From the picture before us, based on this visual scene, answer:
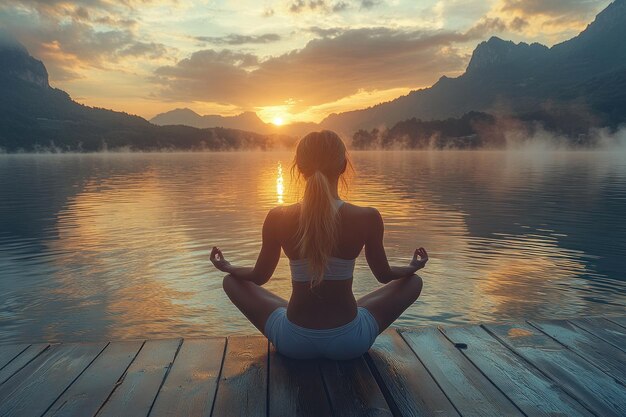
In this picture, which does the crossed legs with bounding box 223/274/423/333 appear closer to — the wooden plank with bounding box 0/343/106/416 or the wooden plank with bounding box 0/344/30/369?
the wooden plank with bounding box 0/343/106/416

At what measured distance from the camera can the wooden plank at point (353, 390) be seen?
4.14 metres

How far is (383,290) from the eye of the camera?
5301mm

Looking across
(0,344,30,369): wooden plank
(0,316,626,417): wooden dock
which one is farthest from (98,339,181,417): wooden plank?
(0,344,30,369): wooden plank

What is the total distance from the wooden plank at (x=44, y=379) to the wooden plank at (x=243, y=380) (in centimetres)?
146

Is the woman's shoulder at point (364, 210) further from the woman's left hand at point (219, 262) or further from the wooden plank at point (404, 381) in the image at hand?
the wooden plank at point (404, 381)

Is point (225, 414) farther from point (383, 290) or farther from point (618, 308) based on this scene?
point (618, 308)

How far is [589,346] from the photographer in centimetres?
564

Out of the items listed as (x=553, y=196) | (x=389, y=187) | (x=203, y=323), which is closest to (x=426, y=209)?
(x=553, y=196)

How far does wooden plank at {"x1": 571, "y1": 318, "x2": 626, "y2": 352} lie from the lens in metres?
5.80

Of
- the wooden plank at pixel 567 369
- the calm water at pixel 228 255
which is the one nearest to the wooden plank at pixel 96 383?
the wooden plank at pixel 567 369

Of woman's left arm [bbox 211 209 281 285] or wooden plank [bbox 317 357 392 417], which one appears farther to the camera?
woman's left arm [bbox 211 209 281 285]

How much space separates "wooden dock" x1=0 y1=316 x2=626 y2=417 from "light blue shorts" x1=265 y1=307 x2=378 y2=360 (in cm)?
13

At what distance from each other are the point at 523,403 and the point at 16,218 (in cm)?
2576

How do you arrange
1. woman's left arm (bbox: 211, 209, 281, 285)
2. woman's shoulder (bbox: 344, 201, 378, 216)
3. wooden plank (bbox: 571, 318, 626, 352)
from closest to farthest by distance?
woman's shoulder (bbox: 344, 201, 378, 216), woman's left arm (bbox: 211, 209, 281, 285), wooden plank (bbox: 571, 318, 626, 352)
